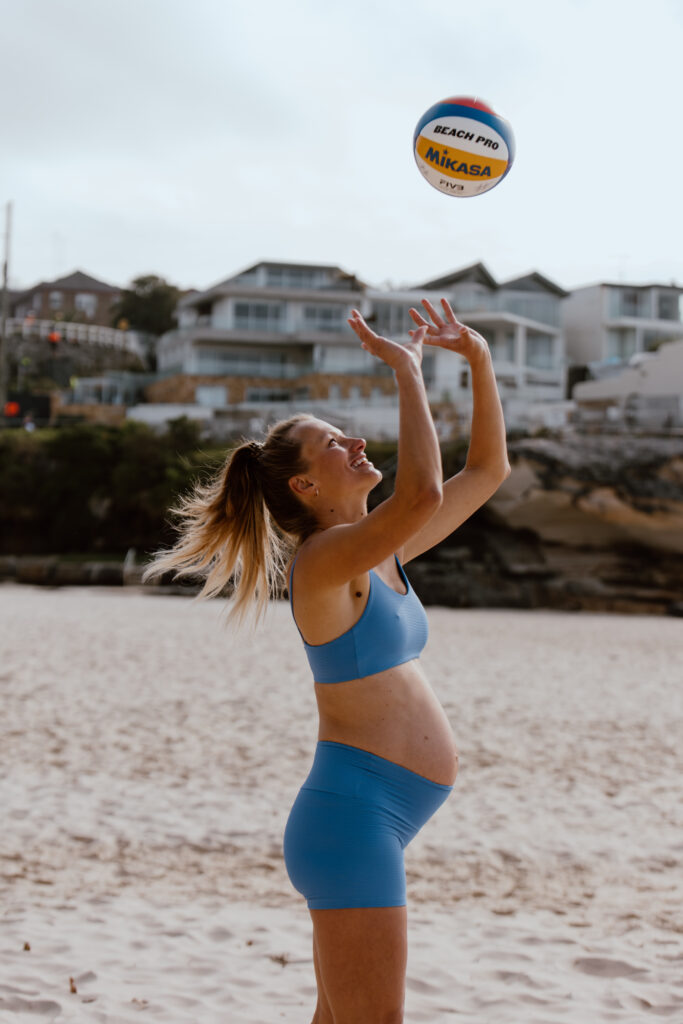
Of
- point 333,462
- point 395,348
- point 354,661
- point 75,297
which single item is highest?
point 75,297

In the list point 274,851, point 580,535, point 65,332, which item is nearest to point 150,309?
point 65,332

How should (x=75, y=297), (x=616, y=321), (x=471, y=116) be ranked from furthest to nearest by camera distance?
(x=75, y=297) → (x=616, y=321) → (x=471, y=116)

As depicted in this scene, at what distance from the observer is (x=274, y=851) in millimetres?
5656

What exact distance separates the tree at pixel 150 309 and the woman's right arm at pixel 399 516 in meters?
61.4

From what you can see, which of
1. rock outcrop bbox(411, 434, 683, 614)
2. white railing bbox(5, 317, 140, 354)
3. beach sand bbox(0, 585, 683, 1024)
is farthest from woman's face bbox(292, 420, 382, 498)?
white railing bbox(5, 317, 140, 354)

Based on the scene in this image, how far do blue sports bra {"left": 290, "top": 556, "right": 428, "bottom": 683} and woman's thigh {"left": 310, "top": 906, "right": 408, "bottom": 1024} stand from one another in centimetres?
51

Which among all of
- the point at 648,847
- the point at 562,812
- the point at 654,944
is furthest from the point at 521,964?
the point at 562,812

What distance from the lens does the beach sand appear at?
3.60 meters

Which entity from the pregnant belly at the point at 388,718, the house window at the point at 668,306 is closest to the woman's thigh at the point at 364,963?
the pregnant belly at the point at 388,718

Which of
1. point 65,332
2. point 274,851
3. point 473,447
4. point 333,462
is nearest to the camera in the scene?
point 333,462

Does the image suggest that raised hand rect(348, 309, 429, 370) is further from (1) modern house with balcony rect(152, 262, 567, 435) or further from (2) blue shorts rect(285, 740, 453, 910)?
(1) modern house with balcony rect(152, 262, 567, 435)

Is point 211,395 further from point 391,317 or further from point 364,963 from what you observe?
point 364,963

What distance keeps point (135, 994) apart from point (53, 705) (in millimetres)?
6284

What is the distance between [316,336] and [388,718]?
45.6 m
